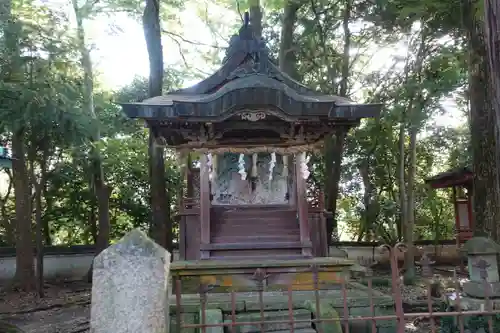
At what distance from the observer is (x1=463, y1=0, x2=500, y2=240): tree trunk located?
28.2 feet

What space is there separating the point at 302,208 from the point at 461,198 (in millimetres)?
11611

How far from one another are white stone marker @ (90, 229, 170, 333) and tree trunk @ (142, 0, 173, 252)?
8699 millimetres

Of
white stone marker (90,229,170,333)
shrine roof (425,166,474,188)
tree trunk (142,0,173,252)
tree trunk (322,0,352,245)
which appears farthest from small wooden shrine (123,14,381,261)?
shrine roof (425,166,474,188)

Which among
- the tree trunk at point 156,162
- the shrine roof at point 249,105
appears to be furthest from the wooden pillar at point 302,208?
the tree trunk at point 156,162

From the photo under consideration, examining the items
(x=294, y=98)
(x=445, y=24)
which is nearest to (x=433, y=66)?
(x=445, y=24)

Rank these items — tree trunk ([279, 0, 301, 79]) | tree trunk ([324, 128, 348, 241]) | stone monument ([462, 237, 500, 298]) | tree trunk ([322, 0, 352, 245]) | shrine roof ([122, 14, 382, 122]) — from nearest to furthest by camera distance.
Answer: stone monument ([462, 237, 500, 298]), shrine roof ([122, 14, 382, 122]), tree trunk ([324, 128, 348, 241]), tree trunk ([322, 0, 352, 245]), tree trunk ([279, 0, 301, 79])

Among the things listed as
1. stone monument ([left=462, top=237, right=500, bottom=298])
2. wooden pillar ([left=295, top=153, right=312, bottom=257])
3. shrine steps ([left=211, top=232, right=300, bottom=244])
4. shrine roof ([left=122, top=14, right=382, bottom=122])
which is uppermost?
shrine roof ([left=122, top=14, right=382, bottom=122])

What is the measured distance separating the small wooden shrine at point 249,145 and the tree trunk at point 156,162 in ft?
7.54

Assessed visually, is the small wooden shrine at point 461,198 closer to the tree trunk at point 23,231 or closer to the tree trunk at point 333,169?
the tree trunk at point 333,169

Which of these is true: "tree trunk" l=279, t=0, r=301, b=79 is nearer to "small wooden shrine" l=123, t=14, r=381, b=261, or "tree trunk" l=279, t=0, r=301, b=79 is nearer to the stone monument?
"small wooden shrine" l=123, t=14, r=381, b=261

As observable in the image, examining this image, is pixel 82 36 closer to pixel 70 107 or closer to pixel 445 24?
pixel 70 107

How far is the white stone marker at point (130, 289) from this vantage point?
3.58 meters

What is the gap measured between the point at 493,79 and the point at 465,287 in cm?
356

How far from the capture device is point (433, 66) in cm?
1322
